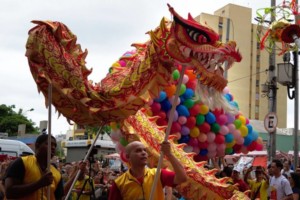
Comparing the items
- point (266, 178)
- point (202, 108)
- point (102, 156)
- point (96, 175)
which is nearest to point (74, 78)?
point (202, 108)

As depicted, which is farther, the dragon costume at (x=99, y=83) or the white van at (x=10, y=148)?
the white van at (x=10, y=148)

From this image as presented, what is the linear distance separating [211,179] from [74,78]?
7.79ft

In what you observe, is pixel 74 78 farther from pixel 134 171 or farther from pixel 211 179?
pixel 211 179

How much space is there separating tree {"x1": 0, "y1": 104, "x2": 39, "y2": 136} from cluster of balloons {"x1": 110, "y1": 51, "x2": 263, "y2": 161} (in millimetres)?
38564

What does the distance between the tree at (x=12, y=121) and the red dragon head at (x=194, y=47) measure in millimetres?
41342

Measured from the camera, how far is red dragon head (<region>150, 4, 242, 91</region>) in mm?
4336

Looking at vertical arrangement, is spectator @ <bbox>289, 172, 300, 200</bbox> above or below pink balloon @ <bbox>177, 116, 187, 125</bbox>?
below

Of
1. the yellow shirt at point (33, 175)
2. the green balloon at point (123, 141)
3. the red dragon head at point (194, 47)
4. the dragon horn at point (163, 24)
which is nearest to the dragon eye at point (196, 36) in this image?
the red dragon head at point (194, 47)

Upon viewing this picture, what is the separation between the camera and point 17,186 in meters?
4.07

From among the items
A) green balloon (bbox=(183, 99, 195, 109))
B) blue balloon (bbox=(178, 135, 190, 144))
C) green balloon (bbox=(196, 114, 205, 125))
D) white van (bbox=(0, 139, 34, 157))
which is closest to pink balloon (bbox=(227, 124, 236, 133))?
green balloon (bbox=(196, 114, 205, 125))

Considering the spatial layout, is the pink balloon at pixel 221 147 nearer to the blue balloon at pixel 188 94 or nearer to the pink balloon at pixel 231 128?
the pink balloon at pixel 231 128

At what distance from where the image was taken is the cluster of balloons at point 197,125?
7145 millimetres

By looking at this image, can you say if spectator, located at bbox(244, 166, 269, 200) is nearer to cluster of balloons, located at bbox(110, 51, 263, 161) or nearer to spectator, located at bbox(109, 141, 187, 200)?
cluster of balloons, located at bbox(110, 51, 263, 161)

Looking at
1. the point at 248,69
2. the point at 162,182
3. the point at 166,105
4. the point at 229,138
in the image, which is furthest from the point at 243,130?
the point at 248,69
